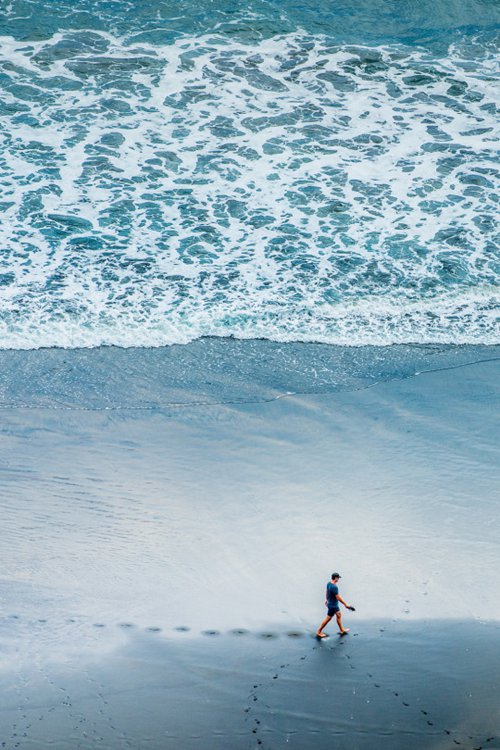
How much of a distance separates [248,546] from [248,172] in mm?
9312

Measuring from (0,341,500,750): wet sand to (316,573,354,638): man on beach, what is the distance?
0.13 m

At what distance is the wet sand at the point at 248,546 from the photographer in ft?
27.2

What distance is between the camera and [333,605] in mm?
9141

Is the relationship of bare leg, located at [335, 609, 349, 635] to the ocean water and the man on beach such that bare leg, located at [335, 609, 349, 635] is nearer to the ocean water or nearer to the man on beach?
the man on beach

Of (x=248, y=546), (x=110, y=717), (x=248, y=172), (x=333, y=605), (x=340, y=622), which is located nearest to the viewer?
(x=110, y=717)

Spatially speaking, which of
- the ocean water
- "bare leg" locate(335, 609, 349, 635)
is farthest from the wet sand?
the ocean water

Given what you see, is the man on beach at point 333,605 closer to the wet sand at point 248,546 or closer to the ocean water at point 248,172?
the wet sand at point 248,546

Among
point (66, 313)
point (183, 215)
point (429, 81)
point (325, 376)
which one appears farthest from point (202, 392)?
point (429, 81)

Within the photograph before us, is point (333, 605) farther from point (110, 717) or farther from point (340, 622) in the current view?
point (110, 717)

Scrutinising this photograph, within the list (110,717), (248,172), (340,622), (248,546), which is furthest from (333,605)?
(248,172)

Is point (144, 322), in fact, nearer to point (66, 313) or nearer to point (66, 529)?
point (66, 313)

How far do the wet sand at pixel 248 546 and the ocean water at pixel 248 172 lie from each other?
121 cm

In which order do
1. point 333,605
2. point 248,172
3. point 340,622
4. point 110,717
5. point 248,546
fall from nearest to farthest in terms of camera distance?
point 110,717
point 333,605
point 340,622
point 248,546
point 248,172

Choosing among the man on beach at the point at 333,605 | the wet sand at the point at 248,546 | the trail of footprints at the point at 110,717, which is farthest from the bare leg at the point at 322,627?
the trail of footprints at the point at 110,717
